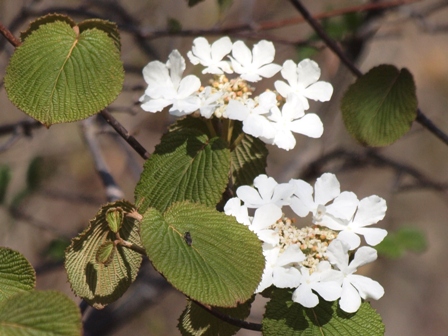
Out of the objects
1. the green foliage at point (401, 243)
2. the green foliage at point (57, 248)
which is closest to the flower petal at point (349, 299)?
the green foliage at point (401, 243)

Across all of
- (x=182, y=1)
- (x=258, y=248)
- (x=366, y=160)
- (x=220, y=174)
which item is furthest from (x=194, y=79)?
(x=182, y=1)

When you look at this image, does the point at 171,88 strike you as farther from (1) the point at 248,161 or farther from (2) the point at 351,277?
(2) the point at 351,277

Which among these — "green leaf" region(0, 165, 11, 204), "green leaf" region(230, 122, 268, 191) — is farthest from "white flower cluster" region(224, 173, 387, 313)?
"green leaf" region(0, 165, 11, 204)

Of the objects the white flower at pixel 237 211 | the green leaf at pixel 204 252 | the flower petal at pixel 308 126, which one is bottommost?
the white flower at pixel 237 211

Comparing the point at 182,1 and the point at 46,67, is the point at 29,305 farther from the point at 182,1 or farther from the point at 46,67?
the point at 182,1

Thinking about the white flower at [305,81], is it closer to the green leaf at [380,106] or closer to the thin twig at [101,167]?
the green leaf at [380,106]
